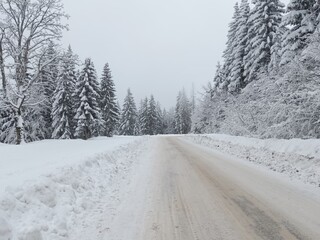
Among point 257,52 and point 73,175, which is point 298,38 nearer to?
point 257,52

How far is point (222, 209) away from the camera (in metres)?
5.98

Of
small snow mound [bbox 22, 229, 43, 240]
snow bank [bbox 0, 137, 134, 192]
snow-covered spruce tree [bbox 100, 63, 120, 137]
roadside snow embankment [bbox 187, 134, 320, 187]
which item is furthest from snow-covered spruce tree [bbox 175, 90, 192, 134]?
small snow mound [bbox 22, 229, 43, 240]

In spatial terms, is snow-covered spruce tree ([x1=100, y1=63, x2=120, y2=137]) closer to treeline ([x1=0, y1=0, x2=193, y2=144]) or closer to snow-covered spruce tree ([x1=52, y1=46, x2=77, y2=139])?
treeline ([x1=0, y1=0, x2=193, y2=144])

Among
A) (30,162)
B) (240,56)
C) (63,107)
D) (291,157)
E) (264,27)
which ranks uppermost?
(264,27)

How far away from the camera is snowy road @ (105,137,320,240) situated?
15.7 feet

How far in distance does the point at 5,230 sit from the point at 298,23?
774 inches

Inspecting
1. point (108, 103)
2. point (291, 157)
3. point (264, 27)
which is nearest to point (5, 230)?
point (291, 157)

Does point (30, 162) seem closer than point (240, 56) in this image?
Yes

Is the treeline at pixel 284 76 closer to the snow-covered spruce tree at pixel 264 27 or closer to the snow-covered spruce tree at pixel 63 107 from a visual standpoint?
the snow-covered spruce tree at pixel 264 27

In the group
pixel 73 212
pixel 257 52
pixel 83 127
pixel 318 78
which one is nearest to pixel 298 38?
pixel 318 78

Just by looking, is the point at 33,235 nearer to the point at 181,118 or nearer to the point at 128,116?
the point at 128,116

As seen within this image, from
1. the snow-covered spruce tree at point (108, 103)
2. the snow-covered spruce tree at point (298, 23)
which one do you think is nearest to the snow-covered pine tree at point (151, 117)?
the snow-covered spruce tree at point (108, 103)

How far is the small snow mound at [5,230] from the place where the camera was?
406 cm

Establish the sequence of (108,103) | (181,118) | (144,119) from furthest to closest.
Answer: (181,118)
(144,119)
(108,103)
